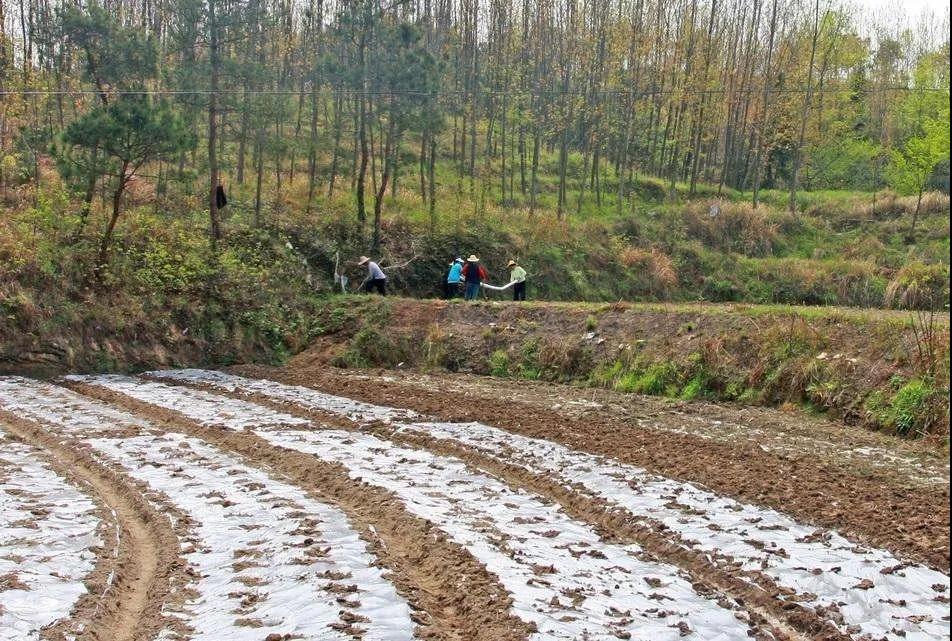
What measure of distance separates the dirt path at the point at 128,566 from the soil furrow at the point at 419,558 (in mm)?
1945

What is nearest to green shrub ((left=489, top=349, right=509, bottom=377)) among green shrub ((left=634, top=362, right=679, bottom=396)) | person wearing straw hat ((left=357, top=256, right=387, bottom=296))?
green shrub ((left=634, top=362, right=679, bottom=396))

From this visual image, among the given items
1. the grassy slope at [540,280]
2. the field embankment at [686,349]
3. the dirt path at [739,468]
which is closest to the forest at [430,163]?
the grassy slope at [540,280]

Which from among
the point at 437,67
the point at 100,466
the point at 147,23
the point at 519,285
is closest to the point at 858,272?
the point at 519,285

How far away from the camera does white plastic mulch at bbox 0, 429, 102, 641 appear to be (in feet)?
23.8

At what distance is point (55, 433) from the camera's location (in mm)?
14672

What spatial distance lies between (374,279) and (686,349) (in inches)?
498

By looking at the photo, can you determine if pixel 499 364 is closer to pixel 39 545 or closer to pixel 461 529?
pixel 461 529

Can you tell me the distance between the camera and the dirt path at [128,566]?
7173 millimetres

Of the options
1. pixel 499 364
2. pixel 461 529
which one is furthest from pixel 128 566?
pixel 499 364

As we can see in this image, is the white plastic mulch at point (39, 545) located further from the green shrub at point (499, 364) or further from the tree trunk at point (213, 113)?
the tree trunk at point (213, 113)

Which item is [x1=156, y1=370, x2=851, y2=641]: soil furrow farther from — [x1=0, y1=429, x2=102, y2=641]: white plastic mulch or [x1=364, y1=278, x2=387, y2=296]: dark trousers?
[x1=364, y1=278, x2=387, y2=296]: dark trousers

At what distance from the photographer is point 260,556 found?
877 centimetres

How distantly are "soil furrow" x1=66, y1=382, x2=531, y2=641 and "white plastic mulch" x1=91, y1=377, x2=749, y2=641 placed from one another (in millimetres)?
173

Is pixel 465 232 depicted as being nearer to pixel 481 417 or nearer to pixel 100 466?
pixel 481 417
